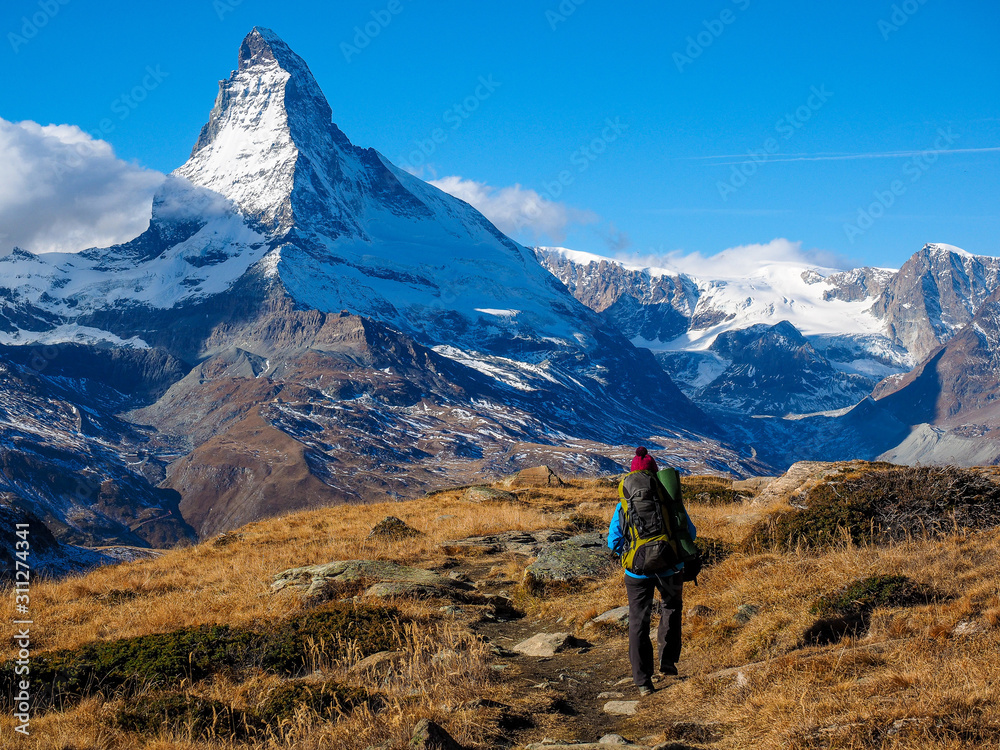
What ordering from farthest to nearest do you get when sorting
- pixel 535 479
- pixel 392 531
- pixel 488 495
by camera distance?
pixel 535 479 → pixel 488 495 → pixel 392 531

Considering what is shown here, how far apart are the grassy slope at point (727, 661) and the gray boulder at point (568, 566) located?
0.44 meters

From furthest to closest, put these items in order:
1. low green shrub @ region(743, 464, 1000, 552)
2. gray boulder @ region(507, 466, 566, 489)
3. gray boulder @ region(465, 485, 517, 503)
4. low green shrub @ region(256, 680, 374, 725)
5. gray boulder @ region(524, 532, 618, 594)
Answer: gray boulder @ region(507, 466, 566, 489) < gray boulder @ region(465, 485, 517, 503) < gray boulder @ region(524, 532, 618, 594) < low green shrub @ region(743, 464, 1000, 552) < low green shrub @ region(256, 680, 374, 725)

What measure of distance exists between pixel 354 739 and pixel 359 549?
1299 cm

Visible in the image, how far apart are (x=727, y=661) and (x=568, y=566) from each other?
669 centimetres

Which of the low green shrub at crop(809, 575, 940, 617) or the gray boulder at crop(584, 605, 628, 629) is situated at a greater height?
the low green shrub at crop(809, 575, 940, 617)

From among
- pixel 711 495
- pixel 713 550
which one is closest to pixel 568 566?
pixel 713 550

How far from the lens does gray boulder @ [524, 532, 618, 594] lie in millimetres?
16891

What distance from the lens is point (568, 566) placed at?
17469mm

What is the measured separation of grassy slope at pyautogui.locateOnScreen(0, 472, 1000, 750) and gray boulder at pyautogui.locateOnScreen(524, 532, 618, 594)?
440mm

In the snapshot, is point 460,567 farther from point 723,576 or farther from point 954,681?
point 954,681

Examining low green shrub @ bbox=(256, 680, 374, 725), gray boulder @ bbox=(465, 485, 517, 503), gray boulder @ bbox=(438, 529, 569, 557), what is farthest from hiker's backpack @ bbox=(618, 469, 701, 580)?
gray boulder @ bbox=(465, 485, 517, 503)

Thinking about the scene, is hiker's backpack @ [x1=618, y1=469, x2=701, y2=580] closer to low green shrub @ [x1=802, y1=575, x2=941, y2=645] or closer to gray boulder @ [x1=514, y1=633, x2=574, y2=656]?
low green shrub @ [x1=802, y1=575, x2=941, y2=645]

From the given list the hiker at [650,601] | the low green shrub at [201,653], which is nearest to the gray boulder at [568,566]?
the low green shrub at [201,653]

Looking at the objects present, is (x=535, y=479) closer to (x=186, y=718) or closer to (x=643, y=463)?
(x=643, y=463)
